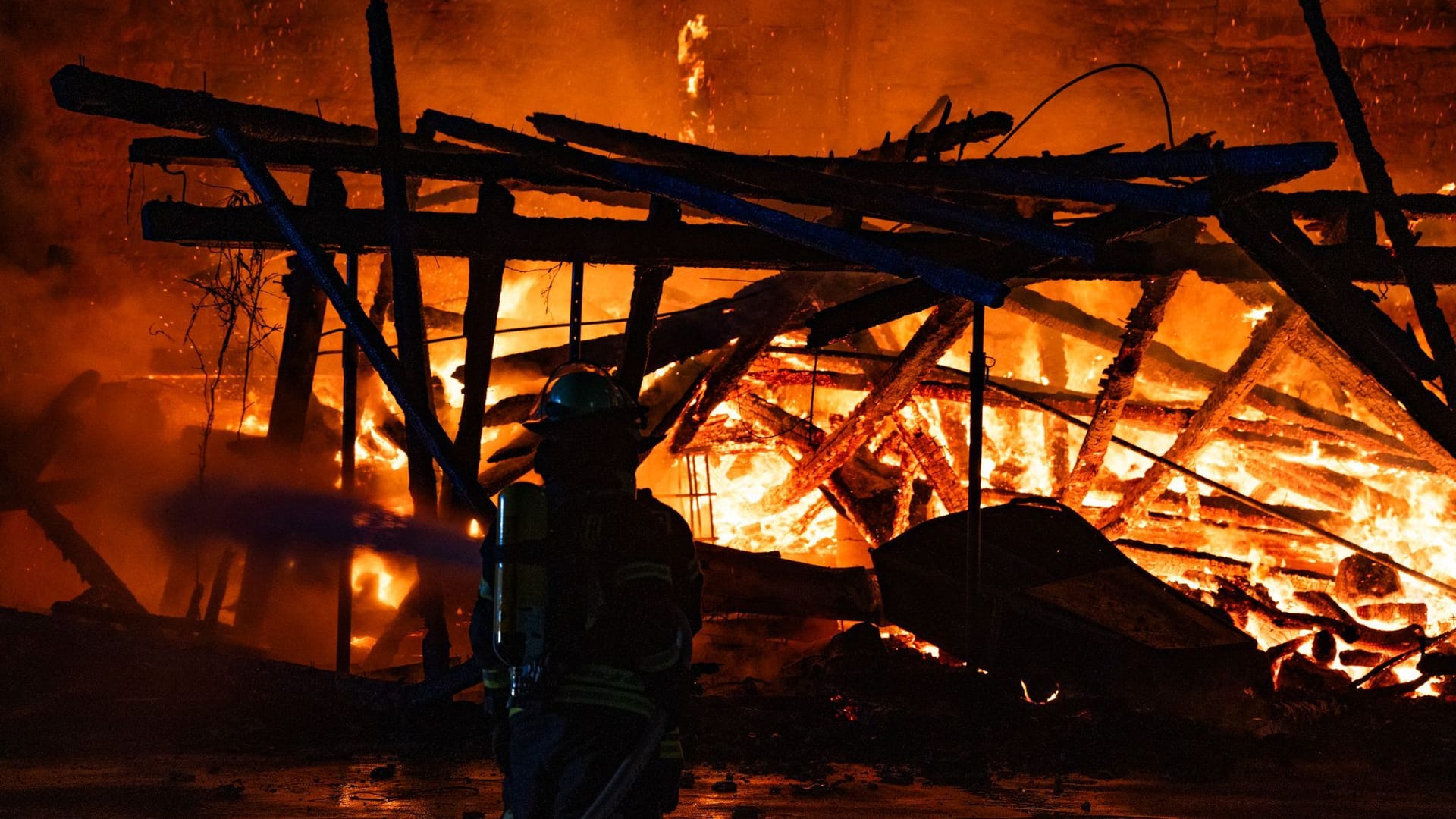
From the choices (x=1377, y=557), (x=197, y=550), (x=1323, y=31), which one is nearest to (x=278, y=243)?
(x=197, y=550)

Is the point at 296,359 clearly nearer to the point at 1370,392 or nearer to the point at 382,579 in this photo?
the point at 382,579

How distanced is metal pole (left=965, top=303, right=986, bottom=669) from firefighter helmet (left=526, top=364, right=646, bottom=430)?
8.63 ft

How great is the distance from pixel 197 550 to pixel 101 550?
1.97 m

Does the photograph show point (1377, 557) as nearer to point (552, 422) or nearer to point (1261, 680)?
point (1261, 680)

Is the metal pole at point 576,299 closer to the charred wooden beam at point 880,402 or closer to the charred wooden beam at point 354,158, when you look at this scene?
the charred wooden beam at point 354,158

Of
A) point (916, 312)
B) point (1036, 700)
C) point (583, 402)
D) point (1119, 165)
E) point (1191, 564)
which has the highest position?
point (916, 312)

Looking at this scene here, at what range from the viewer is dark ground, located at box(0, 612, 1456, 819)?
5.57 meters

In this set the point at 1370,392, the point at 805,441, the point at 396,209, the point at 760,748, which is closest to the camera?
the point at 396,209

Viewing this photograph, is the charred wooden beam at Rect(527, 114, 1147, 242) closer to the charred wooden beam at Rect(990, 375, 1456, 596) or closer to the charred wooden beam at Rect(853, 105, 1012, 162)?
the charred wooden beam at Rect(853, 105, 1012, 162)

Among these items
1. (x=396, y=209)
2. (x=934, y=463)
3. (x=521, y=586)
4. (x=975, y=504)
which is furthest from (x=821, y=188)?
(x=934, y=463)

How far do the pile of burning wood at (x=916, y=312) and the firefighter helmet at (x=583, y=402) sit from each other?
1422 mm

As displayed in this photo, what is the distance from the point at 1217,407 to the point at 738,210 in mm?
5037

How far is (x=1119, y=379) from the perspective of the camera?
→ 765 centimetres

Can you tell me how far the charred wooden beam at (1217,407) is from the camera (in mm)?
7582
